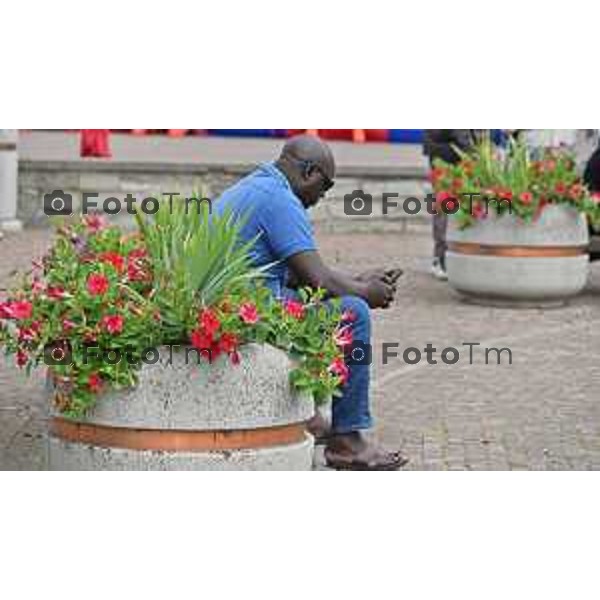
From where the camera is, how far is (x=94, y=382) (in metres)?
6.12

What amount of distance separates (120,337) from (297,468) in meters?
0.82

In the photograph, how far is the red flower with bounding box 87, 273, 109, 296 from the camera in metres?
6.20

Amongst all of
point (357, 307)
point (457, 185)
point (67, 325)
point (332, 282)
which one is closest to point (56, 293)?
point (67, 325)

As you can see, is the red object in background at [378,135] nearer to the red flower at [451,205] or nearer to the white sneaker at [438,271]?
the white sneaker at [438,271]

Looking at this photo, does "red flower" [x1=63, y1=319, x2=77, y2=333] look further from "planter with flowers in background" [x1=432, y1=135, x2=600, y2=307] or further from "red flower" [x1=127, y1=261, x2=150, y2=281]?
"planter with flowers in background" [x1=432, y1=135, x2=600, y2=307]

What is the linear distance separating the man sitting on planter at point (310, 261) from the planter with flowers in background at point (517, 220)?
516 cm

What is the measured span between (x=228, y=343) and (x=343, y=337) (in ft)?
2.61

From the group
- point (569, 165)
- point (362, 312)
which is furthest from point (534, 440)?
point (569, 165)

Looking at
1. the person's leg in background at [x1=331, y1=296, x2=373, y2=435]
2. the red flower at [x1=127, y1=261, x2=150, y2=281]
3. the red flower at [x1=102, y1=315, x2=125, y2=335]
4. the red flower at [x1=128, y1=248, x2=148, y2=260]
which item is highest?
the red flower at [x1=128, y1=248, x2=148, y2=260]

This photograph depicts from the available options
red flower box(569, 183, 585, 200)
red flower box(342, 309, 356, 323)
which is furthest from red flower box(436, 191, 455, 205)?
red flower box(342, 309, 356, 323)

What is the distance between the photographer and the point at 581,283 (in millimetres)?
13055

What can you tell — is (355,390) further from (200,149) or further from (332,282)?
(200,149)

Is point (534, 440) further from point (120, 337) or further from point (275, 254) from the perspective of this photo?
point (120, 337)

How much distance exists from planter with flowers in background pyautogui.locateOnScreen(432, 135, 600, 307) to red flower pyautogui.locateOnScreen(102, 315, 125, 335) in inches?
267
